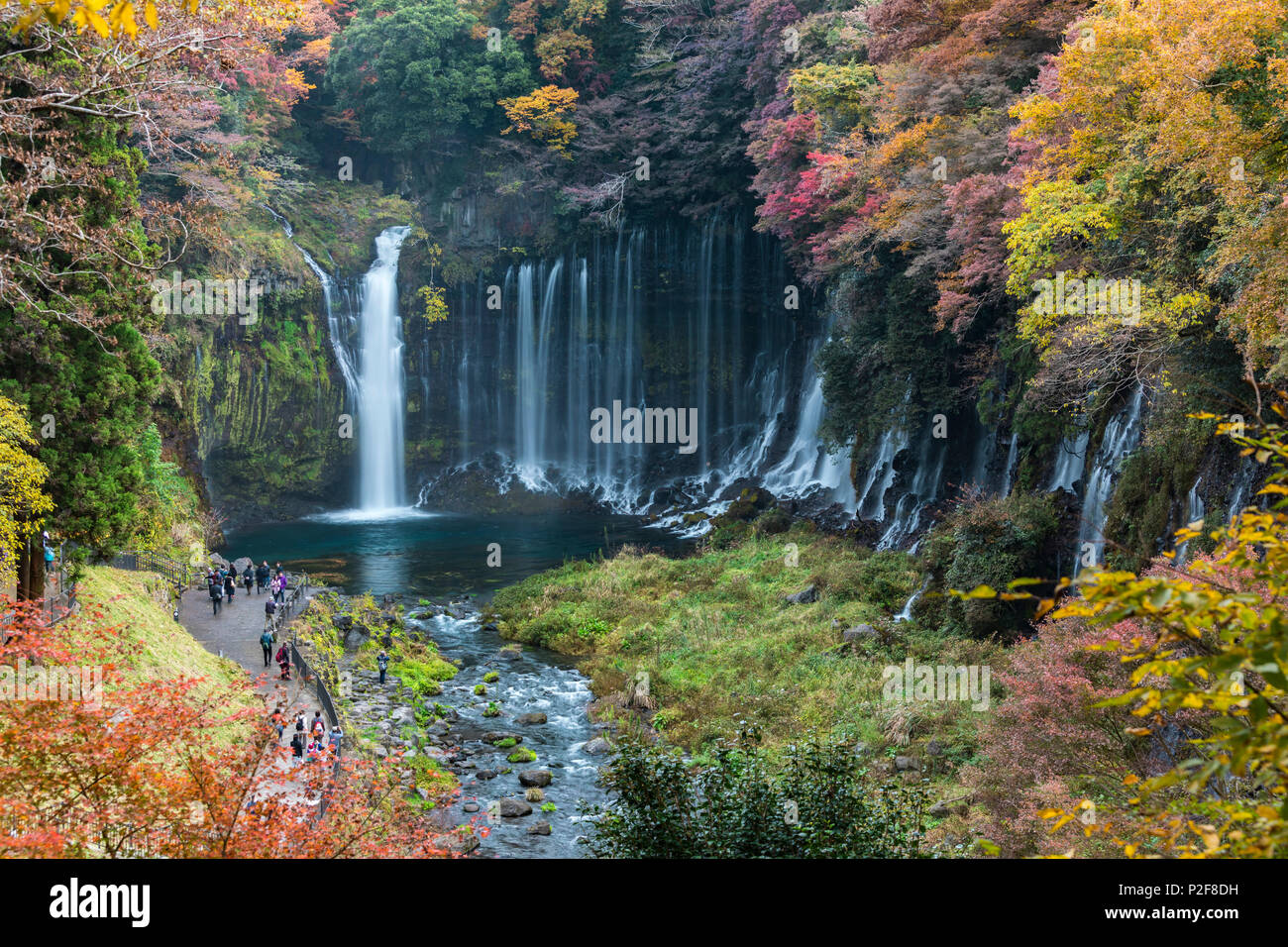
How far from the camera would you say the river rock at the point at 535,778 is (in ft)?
50.7

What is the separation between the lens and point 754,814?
30.7 ft

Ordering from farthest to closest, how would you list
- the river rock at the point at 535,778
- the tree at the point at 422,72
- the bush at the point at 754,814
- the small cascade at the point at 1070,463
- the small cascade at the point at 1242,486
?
1. the tree at the point at 422,72
2. the small cascade at the point at 1070,463
3. the river rock at the point at 535,778
4. the small cascade at the point at 1242,486
5. the bush at the point at 754,814

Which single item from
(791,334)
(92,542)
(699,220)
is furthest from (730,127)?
(92,542)

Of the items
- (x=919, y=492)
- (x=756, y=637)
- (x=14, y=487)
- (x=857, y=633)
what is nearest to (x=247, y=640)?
(x=14, y=487)

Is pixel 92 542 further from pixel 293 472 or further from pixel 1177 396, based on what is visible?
pixel 293 472

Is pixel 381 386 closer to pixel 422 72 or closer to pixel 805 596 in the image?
pixel 422 72

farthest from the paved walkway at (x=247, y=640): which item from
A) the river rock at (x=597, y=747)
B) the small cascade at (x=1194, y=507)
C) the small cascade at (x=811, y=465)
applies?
the small cascade at (x=811, y=465)

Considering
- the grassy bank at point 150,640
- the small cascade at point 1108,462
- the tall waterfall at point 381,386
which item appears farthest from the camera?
the tall waterfall at point 381,386

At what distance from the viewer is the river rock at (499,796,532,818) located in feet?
46.9

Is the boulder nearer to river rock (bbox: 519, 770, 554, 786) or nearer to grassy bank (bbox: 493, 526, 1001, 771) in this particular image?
grassy bank (bbox: 493, 526, 1001, 771)

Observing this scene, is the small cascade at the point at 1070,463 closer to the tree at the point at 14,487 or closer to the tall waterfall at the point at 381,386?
the tree at the point at 14,487

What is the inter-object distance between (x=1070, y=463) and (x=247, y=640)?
1851 cm

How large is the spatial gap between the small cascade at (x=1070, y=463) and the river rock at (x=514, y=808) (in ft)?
42.0
